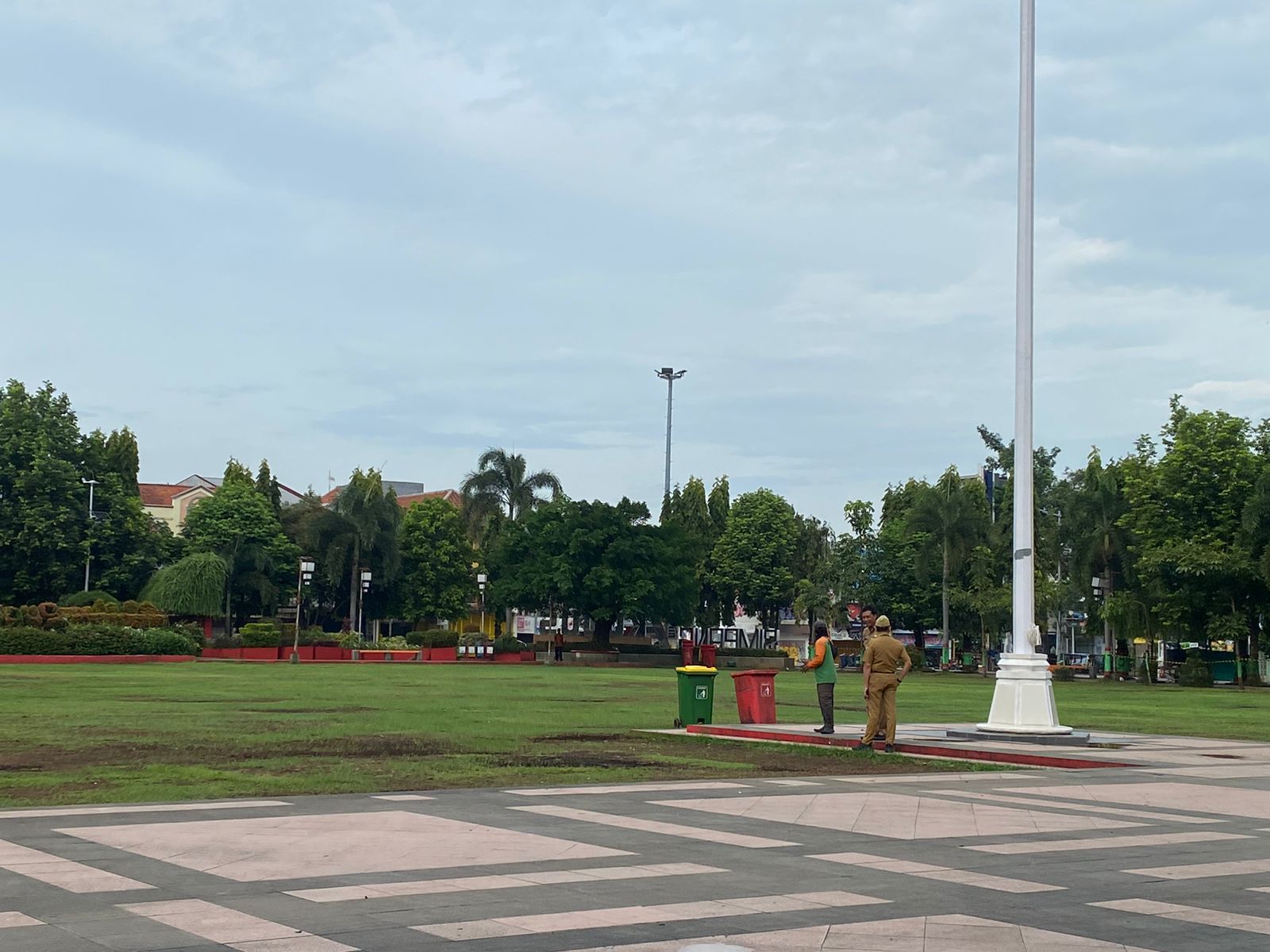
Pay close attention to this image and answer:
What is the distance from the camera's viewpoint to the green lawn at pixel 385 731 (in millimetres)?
14633

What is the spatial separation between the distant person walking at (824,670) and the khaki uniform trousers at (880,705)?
1.38 meters

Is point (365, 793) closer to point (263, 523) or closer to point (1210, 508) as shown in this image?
point (1210, 508)

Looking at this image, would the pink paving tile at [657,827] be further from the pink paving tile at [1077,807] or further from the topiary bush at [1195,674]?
the topiary bush at [1195,674]

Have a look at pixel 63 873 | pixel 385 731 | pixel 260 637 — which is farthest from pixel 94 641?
pixel 63 873

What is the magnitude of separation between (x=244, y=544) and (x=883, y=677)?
73.4m

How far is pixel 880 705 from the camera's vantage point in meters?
18.2

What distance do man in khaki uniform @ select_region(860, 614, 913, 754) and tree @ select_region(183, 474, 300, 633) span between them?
230 feet

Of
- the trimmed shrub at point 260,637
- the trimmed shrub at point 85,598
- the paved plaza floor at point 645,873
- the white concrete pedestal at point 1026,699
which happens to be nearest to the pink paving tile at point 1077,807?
the paved plaza floor at point 645,873

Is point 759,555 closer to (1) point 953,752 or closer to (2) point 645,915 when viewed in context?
(1) point 953,752

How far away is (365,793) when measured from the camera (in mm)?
13242

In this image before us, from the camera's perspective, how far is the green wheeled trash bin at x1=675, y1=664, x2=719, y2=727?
73.0ft

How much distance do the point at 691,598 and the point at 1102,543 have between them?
73.3 ft

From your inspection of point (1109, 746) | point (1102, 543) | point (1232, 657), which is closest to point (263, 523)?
point (1102, 543)

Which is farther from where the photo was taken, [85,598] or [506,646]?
[506,646]
